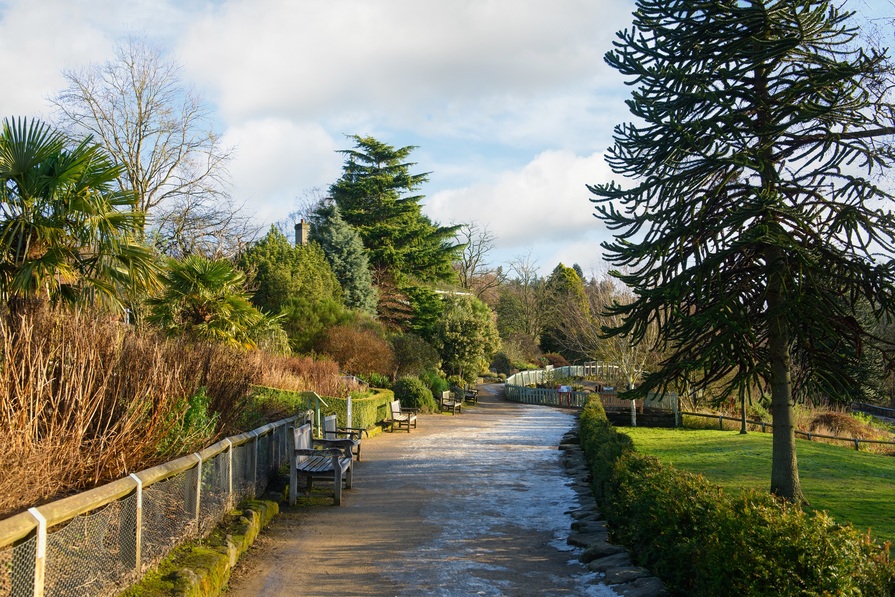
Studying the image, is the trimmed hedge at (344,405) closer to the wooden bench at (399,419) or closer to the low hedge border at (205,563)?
the wooden bench at (399,419)

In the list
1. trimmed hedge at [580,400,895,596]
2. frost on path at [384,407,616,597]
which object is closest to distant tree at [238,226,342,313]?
frost on path at [384,407,616,597]

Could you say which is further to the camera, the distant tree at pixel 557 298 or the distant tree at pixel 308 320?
the distant tree at pixel 557 298

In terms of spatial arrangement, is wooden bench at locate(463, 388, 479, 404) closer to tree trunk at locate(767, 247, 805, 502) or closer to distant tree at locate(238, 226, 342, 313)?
distant tree at locate(238, 226, 342, 313)

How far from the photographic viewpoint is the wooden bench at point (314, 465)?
33.9 ft

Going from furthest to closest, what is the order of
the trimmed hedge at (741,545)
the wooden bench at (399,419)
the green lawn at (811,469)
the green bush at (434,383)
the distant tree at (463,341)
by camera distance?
the distant tree at (463,341) < the green bush at (434,383) < the wooden bench at (399,419) < the green lawn at (811,469) < the trimmed hedge at (741,545)

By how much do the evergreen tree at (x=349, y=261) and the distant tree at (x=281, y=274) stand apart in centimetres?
529

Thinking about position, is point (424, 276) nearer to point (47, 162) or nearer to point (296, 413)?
point (296, 413)

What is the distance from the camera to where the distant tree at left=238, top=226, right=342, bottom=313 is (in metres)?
31.6

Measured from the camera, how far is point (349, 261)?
41.9 metres

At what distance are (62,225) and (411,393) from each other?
2023 cm

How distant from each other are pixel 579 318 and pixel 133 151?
76.8ft

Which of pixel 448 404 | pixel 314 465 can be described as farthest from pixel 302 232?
pixel 314 465

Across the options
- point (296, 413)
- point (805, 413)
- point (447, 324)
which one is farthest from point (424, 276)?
point (296, 413)

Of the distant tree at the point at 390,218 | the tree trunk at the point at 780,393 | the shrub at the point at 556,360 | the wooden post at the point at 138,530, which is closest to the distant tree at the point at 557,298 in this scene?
the shrub at the point at 556,360
